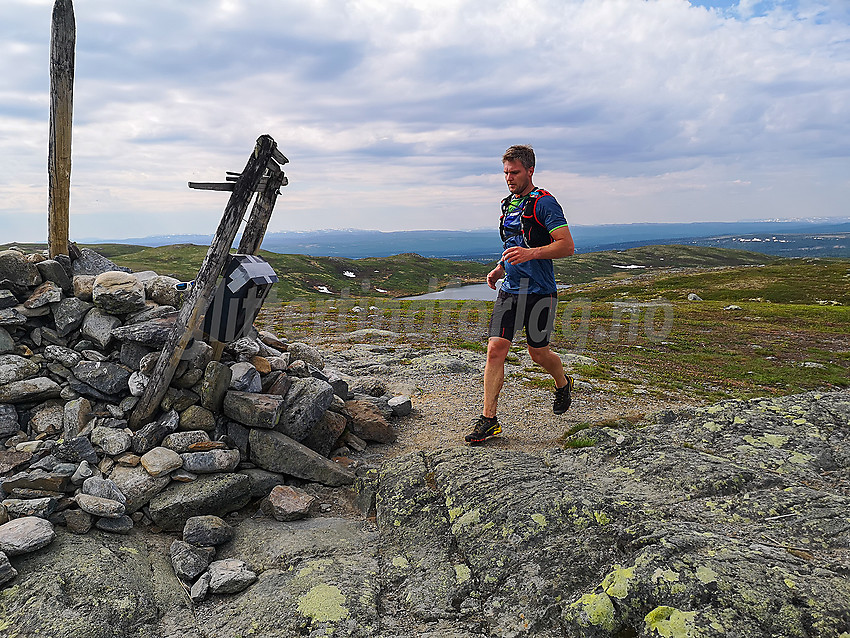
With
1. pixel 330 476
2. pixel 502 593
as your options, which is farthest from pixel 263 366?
pixel 502 593

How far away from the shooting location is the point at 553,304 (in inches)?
340

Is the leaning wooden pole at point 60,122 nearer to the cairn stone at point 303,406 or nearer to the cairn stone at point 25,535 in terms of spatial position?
the cairn stone at point 303,406

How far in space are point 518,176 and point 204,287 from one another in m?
5.60

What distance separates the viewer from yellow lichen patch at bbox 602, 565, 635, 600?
444cm

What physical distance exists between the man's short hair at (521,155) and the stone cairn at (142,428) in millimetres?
5288

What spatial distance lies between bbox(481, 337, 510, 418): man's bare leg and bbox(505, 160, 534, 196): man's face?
2.55 meters

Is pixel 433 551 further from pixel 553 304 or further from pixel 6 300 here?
pixel 6 300

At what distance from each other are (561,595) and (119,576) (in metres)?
4.99

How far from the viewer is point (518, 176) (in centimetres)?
821

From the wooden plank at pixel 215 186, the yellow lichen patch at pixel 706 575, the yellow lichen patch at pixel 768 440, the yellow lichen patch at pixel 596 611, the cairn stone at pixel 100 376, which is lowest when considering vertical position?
the yellow lichen patch at pixel 596 611

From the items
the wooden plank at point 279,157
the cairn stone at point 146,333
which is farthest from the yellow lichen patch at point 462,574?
the wooden plank at point 279,157

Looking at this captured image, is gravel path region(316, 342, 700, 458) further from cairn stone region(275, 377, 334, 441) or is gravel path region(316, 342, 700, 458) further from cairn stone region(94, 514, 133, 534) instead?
cairn stone region(94, 514, 133, 534)

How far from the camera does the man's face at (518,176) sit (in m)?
8.20

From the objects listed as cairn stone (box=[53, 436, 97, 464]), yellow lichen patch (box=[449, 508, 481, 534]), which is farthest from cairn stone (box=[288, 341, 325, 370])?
yellow lichen patch (box=[449, 508, 481, 534])
